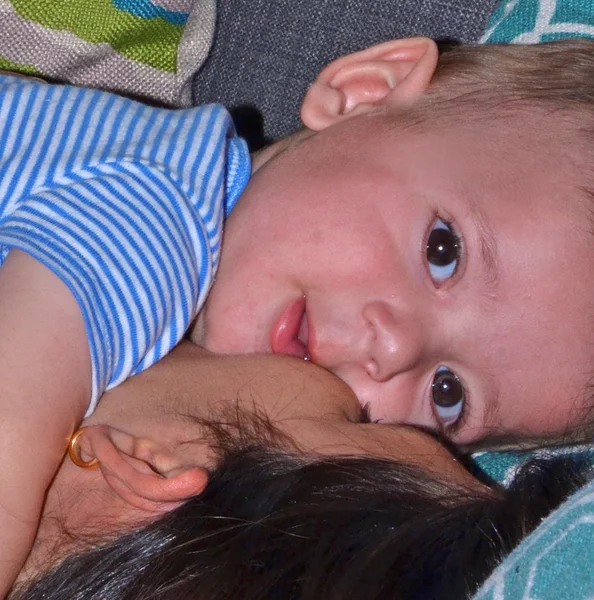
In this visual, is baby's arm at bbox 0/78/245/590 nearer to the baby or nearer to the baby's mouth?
the baby

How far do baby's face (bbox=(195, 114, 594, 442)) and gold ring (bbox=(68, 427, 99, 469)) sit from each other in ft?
1.00

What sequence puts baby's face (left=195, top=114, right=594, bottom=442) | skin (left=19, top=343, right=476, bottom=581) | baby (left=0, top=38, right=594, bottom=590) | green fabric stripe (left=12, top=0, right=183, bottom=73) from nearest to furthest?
skin (left=19, top=343, right=476, bottom=581)
baby (left=0, top=38, right=594, bottom=590)
baby's face (left=195, top=114, right=594, bottom=442)
green fabric stripe (left=12, top=0, right=183, bottom=73)

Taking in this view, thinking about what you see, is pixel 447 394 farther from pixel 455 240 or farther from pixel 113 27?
pixel 113 27

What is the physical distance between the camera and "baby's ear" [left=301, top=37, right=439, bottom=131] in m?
1.38

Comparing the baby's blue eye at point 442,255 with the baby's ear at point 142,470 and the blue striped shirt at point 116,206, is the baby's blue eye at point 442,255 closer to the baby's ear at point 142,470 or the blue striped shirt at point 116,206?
the blue striped shirt at point 116,206

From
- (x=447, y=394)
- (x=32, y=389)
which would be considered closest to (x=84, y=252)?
(x=32, y=389)

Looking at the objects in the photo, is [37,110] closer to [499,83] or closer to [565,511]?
[499,83]

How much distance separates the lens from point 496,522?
930 mm

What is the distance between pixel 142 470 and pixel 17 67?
2.78ft

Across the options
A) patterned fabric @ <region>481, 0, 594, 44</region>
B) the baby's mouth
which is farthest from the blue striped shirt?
patterned fabric @ <region>481, 0, 594, 44</region>

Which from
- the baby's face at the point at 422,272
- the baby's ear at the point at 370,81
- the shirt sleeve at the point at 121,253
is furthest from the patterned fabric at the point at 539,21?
the shirt sleeve at the point at 121,253

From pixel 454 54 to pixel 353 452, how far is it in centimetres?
73

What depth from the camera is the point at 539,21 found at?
63.6 inches

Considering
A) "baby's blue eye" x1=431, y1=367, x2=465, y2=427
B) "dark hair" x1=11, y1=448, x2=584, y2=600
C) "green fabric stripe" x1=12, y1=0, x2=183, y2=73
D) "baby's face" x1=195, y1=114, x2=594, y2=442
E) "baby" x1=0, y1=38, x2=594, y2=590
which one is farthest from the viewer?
"green fabric stripe" x1=12, y1=0, x2=183, y2=73
